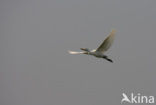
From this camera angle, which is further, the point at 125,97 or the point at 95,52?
the point at 125,97

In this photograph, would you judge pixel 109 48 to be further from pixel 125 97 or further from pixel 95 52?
pixel 125 97

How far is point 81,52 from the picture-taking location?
2948 cm

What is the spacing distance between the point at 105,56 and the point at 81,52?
150 centimetres

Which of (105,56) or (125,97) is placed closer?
(105,56)

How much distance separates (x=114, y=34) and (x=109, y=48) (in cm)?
83

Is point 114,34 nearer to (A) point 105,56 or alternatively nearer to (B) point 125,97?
(A) point 105,56

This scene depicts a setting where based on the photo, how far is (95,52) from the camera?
94.3 ft

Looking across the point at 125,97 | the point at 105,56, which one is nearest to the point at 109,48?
the point at 105,56

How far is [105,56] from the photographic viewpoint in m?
28.7

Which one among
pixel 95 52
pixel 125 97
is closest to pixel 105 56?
pixel 95 52

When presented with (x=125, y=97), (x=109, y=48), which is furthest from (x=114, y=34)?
(x=125, y=97)

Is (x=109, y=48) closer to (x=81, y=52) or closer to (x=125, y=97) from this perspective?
(x=81, y=52)

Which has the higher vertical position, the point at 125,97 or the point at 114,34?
the point at 114,34

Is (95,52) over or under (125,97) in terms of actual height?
over
